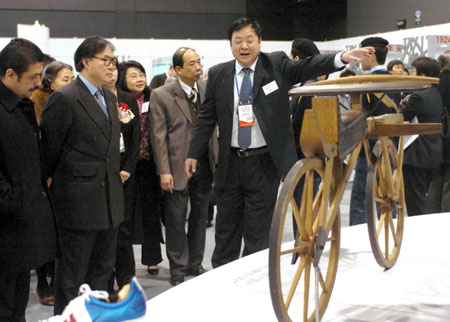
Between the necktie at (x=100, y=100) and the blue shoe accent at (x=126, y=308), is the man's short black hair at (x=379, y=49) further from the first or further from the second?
the blue shoe accent at (x=126, y=308)

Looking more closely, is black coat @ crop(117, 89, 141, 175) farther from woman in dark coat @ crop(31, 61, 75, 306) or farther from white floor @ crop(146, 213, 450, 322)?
white floor @ crop(146, 213, 450, 322)

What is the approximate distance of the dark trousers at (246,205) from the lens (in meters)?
2.80

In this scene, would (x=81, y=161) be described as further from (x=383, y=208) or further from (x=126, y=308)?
(x=126, y=308)

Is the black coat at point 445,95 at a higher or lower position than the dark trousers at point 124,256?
higher

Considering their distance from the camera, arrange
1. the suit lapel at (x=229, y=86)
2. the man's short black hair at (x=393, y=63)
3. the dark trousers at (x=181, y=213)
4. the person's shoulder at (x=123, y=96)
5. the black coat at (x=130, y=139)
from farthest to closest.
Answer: the man's short black hair at (x=393, y=63), the dark trousers at (x=181, y=213), the person's shoulder at (x=123, y=96), the black coat at (x=130, y=139), the suit lapel at (x=229, y=86)

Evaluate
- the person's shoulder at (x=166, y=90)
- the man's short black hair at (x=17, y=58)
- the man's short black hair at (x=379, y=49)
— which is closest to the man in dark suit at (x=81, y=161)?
the man's short black hair at (x=17, y=58)

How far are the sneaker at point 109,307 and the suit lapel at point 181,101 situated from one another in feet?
8.71

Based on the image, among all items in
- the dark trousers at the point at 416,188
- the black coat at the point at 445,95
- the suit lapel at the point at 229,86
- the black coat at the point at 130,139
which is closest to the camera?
the suit lapel at the point at 229,86

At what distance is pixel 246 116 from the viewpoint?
2732 millimetres

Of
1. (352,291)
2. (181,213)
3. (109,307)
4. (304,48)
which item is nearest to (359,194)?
(304,48)

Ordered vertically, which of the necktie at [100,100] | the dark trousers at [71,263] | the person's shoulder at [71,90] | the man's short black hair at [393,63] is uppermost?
the man's short black hair at [393,63]

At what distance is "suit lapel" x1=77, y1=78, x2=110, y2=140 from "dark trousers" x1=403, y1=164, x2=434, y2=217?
259cm

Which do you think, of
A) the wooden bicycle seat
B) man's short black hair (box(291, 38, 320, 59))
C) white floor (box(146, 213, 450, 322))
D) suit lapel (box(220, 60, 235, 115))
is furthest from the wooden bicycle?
man's short black hair (box(291, 38, 320, 59))

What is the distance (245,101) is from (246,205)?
1.64 feet
